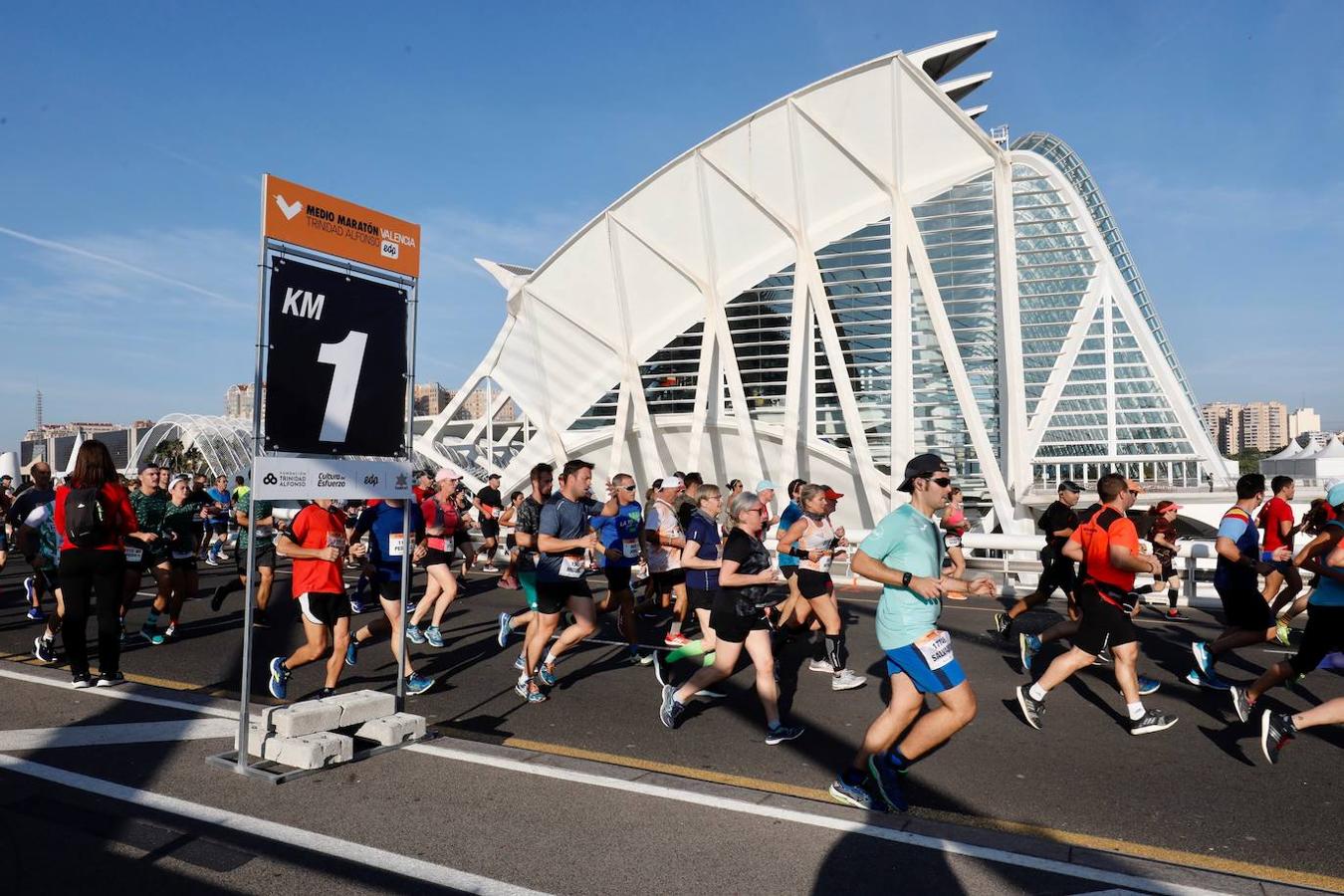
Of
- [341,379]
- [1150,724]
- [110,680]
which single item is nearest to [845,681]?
[1150,724]

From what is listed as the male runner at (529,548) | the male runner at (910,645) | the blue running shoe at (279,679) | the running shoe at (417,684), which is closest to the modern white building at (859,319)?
the male runner at (529,548)

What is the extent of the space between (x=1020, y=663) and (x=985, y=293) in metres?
20.2

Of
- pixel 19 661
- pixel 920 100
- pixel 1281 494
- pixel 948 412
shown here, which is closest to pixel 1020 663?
pixel 1281 494

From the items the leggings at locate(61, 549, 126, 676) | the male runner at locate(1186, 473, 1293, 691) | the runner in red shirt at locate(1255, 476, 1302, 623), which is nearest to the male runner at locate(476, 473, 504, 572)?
the leggings at locate(61, 549, 126, 676)

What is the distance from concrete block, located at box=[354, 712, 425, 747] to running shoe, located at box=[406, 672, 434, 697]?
1592 mm

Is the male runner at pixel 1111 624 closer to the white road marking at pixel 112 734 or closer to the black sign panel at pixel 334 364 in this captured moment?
the black sign panel at pixel 334 364

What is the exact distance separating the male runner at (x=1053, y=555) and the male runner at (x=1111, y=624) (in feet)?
9.01

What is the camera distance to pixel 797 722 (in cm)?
650

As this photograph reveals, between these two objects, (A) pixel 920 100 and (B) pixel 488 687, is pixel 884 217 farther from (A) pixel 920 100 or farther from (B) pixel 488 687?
(B) pixel 488 687

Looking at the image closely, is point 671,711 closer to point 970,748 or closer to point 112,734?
point 970,748

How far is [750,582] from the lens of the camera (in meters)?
6.06

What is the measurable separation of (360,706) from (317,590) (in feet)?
4.23

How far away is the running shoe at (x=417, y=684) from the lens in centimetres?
733

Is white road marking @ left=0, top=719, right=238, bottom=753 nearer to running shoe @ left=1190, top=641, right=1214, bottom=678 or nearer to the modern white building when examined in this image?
running shoe @ left=1190, top=641, right=1214, bottom=678
